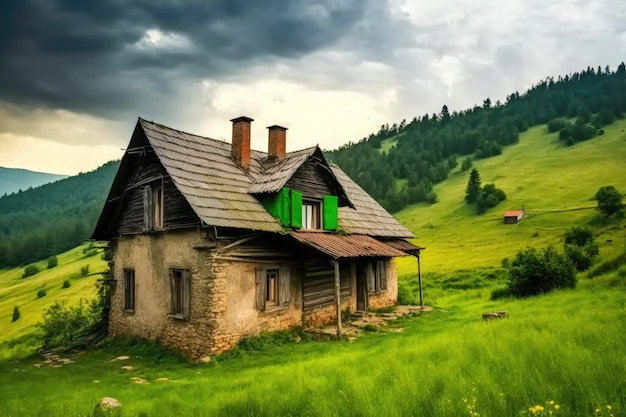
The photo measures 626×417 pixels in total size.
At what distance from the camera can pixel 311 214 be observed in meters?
20.7

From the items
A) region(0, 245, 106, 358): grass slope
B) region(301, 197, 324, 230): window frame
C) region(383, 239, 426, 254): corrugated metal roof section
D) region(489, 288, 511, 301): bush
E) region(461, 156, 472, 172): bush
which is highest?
region(461, 156, 472, 172): bush

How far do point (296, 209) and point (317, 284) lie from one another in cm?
344

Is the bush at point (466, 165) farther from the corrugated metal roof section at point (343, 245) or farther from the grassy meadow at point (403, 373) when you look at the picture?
the corrugated metal roof section at point (343, 245)

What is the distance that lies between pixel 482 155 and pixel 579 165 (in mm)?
28892

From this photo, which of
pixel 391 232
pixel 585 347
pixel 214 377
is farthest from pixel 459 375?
pixel 391 232

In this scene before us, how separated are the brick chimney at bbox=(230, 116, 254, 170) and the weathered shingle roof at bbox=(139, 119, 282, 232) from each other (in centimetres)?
32

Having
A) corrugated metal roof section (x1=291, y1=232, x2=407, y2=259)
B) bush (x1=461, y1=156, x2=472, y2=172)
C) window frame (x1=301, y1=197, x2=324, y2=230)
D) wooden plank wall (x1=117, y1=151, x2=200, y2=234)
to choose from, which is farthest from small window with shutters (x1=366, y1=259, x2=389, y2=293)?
bush (x1=461, y1=156, x2=472, y2=172)

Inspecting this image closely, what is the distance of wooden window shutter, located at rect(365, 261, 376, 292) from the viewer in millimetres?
23702

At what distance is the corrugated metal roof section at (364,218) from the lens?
77.9 ft

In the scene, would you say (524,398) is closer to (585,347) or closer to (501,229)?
(585,347)

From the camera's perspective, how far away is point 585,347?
861 cm

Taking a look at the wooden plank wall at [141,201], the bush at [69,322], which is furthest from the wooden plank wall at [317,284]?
the bush at [69,322]

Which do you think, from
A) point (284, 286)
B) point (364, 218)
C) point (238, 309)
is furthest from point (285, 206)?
point (364, 218)

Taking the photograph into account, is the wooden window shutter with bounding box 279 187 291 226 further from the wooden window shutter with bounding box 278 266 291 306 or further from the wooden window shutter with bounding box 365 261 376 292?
the wooden window shutter with bounding box 365 261 376 292
